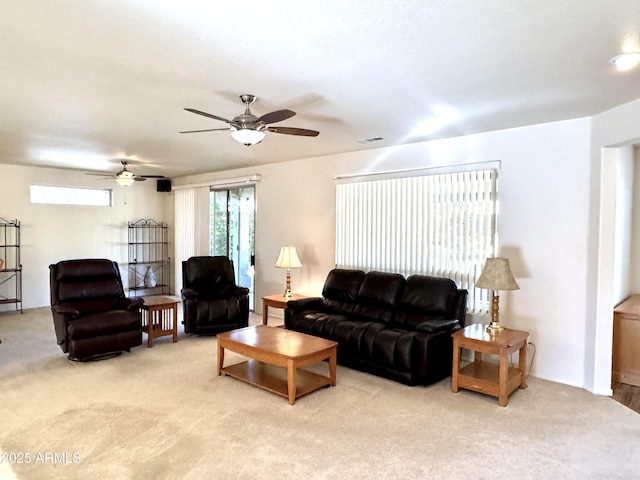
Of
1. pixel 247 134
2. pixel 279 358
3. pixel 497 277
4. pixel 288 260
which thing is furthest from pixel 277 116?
pixel 288 260

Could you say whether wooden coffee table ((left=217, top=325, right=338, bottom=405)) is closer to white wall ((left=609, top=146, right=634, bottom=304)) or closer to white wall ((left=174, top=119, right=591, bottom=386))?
white wall ((left=174, top=119, right=591, bottom=386))

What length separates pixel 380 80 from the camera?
9.36 feet

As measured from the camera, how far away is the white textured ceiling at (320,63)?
6.45ft

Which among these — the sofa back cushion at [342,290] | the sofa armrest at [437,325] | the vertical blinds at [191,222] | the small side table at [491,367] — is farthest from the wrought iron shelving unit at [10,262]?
the small side table at [491,367]

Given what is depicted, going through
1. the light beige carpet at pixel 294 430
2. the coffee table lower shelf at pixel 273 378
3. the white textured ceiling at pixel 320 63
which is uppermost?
the white textured ceiling at pixel 320 63

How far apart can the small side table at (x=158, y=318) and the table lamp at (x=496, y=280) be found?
343 centimetres

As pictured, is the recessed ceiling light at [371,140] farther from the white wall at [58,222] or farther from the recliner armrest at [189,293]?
the white wall at [58,222]

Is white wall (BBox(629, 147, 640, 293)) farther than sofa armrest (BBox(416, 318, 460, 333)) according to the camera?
Yes

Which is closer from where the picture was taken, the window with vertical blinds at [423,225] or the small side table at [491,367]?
the small side table at [491,367]

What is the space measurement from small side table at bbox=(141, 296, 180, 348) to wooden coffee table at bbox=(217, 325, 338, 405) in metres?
1.35

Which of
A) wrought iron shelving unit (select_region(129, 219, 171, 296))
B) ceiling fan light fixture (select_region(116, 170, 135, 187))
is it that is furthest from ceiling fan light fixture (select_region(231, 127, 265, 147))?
wrought iron shelving unit (select_region(129, 219, 171, 296))

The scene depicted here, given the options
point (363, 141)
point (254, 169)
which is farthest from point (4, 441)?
point (254, 169)

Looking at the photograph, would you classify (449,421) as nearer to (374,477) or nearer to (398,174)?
(374,477)

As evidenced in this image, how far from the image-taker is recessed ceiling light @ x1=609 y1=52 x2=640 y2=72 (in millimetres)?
2365
